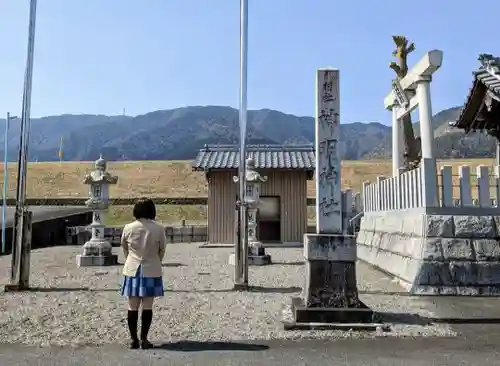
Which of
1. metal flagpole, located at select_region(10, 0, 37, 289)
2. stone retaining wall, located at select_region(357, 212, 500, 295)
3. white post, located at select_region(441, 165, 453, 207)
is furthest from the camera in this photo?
white post, located at select_region(441, 165, 453, 207)

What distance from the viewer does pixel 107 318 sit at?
671 centimetres

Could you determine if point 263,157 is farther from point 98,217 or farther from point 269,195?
point 98,217

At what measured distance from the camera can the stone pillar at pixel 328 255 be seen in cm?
632

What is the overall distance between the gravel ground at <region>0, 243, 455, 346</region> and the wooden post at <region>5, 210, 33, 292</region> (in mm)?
386

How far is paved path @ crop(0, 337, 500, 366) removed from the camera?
4746 mm

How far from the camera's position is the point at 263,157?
22.8 meters

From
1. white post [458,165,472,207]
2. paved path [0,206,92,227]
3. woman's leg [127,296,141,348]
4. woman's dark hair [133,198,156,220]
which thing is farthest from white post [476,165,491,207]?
paved path [0,206,92,227]

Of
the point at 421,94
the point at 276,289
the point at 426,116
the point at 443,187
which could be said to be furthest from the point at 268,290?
the point at 421,94

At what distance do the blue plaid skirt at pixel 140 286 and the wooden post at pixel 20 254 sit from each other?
4.62 m

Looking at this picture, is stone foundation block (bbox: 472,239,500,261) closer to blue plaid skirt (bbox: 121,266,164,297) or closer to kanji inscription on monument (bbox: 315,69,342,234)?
kanji inscription on monument (bbox: 315,69,342,234)

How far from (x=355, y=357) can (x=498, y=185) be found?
6262 millimetres

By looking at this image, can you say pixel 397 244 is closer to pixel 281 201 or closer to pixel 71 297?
pixel 71 297

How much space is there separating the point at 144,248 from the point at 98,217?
9.60 m

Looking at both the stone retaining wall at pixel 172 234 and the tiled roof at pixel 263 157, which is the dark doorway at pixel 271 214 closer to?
the tiled roof at pixel 263 157
